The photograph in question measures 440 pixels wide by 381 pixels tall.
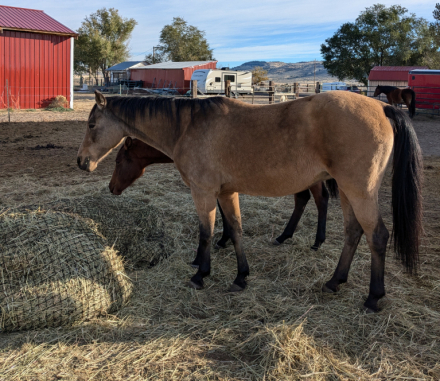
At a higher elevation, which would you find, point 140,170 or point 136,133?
point 136,133

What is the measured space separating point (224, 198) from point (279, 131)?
91cm

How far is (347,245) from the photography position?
361cm

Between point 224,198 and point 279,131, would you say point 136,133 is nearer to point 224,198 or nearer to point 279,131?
point 224,198

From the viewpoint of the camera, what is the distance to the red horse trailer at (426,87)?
19.3 metres

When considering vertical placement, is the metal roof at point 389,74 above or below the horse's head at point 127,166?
above

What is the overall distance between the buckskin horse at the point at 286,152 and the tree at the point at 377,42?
3740 centimetres

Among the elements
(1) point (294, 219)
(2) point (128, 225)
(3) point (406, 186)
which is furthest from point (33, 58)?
(3) point (406, 186)

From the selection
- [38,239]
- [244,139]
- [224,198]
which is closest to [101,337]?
[38,239]

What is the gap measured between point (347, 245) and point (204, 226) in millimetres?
1313

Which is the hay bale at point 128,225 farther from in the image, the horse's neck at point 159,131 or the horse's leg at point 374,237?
the horse's leg at point 374,237

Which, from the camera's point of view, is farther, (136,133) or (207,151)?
(136,133)

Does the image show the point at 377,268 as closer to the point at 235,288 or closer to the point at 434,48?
the point at 235,288

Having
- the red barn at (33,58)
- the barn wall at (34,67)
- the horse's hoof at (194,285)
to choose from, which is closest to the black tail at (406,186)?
the horse's hoof at (194,285)

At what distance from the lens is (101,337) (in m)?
2.78
